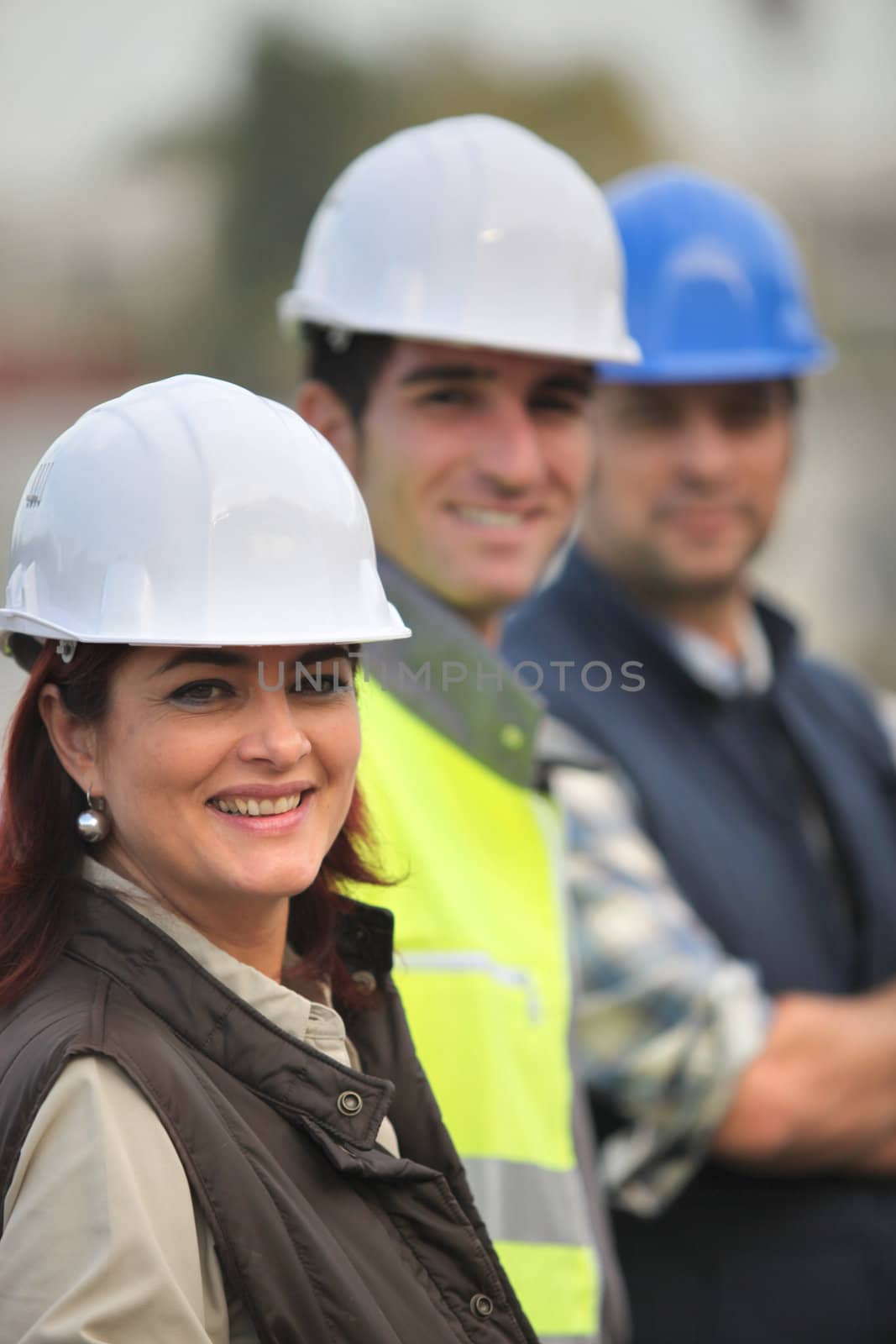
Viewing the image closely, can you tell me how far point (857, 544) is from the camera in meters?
17.6

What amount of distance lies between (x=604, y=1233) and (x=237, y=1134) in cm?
115

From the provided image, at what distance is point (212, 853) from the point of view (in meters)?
1.74

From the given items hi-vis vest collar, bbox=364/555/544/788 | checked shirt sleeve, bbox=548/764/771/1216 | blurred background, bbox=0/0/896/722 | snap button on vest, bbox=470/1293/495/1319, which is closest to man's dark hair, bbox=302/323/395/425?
hi-vis vest collar, bbox=364/555/544/788

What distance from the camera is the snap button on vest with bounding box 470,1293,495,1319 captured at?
5.79 feet

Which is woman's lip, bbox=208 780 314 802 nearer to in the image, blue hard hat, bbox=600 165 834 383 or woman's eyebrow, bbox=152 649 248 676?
woman's eyebrow, bbox=152 649 248 676

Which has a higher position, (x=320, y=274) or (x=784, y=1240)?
(x=320, y=274)

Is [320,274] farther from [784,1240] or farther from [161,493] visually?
[784,1240]

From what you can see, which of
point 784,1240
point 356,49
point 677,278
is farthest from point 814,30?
point 784,1240

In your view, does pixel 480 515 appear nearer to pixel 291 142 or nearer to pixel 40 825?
pixel 40 825

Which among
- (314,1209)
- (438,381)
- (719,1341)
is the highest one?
(438,381)

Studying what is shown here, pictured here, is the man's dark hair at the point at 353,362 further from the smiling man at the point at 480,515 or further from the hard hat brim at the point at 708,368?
the hard hat brim at the point at 708,368

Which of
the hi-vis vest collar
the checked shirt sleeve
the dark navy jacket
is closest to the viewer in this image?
the hi-vis vest collar

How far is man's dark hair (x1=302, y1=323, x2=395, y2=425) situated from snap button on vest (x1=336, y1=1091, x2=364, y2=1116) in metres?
1.40

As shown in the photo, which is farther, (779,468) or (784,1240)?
(779,468)
